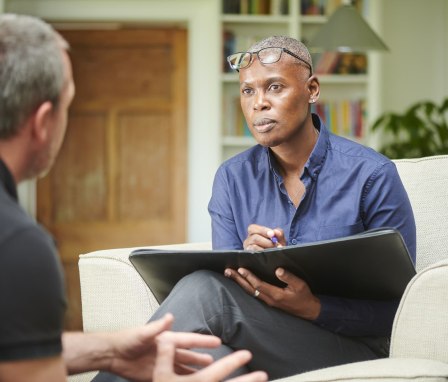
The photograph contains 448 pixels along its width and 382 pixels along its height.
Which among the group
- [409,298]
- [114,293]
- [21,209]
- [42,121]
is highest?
[42,121]

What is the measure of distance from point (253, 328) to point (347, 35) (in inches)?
90.9

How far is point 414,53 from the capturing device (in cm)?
548

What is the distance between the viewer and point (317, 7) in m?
5.10

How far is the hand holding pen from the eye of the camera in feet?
5.74

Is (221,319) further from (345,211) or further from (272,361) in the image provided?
(345,211)

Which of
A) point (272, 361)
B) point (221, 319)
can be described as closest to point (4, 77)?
point (221, 319)

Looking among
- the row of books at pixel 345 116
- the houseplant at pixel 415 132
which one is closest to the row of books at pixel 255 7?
the row of books at pixel 345 116

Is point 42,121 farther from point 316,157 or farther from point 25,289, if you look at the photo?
point 316,157

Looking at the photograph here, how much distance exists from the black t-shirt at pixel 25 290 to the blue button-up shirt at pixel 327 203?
91cm

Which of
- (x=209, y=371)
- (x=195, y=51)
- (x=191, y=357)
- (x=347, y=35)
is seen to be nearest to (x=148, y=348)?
(x=191, y=357)

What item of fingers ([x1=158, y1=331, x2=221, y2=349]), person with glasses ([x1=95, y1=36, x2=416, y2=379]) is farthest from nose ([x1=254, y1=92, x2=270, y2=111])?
fingers ([x1=158, y1=331, x2=221, y2=349])

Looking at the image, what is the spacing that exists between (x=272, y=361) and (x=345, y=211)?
398mm

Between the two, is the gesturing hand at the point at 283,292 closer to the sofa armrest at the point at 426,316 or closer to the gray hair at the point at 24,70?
the sofa armrest at the point at 426,316

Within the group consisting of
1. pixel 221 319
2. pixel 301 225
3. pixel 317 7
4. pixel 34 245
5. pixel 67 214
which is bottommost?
pixel 67 214
